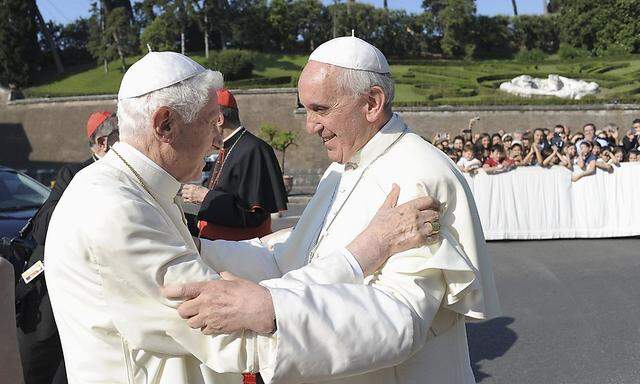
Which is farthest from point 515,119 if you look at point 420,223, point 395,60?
point 420,223

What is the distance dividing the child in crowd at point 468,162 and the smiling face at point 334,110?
31.5ft

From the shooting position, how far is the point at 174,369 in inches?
79.7

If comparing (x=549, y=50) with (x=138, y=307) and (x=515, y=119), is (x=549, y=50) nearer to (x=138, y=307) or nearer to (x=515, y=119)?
(x=515, y=119)

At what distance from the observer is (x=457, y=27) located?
2149 inches

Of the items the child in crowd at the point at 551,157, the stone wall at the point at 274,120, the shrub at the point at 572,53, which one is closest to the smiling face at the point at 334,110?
the child in crowd at the point at 551,157

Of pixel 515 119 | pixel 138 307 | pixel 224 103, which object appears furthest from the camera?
pixel 515 119

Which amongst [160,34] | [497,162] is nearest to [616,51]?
[160,34]

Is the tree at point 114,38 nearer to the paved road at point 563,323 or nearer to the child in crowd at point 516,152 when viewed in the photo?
the child in crowd at point 516,152

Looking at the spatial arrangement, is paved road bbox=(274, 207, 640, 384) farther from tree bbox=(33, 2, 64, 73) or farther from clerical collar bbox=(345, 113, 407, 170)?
tree bbox=(33, 2, 64, 73)

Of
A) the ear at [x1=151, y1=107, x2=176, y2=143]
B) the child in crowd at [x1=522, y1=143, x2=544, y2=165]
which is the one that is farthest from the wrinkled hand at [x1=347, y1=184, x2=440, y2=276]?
the child in crowd at [x1=522, y1=143, x2=544, y2=165]

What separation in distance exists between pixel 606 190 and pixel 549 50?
49.0m

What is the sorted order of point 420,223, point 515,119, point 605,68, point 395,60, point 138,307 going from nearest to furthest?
1. point 138,307
2. point 420,223
3. point 515,119
4. point 605,68
5. point 395,60

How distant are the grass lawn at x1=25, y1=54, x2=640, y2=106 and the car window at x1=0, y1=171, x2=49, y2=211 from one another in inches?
1141

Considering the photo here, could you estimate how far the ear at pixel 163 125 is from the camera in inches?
81.7
